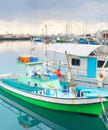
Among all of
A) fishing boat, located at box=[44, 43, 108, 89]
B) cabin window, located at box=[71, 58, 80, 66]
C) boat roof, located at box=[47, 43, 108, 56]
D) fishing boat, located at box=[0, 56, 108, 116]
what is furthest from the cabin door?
fishing boat, located at box=[0, 56, 108, 116]

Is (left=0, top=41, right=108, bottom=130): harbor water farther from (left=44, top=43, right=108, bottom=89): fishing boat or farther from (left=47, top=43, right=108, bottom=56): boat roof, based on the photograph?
(left=47, top=43, right=108, bottom=56): boat roof

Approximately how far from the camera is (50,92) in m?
14.7

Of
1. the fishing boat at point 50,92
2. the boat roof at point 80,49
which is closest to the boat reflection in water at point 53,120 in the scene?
the fishing boat at point 50,92

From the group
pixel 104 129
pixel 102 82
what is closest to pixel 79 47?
pixel 102 82

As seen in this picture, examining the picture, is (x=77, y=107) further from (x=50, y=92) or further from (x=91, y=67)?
(x=91, y=67)

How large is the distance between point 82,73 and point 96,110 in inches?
194

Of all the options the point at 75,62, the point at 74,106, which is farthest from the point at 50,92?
the point at 75,62

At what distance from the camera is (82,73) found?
58.7ft

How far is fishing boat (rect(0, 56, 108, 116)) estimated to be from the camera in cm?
1321

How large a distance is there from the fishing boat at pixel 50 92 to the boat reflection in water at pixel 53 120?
33cm

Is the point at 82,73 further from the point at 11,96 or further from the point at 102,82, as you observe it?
the point at 11,96

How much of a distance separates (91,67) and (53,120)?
5373mm

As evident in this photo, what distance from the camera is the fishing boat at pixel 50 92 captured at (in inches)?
520

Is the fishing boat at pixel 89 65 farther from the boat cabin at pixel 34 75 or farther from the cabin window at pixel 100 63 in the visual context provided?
the boat cabin at pixel 34 75
